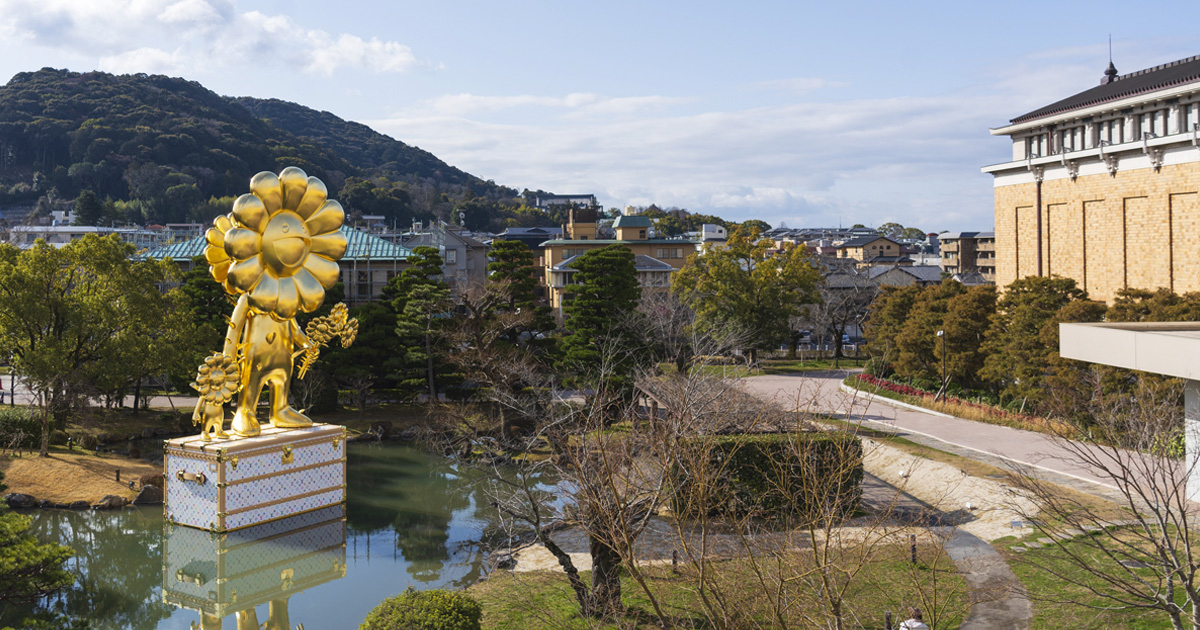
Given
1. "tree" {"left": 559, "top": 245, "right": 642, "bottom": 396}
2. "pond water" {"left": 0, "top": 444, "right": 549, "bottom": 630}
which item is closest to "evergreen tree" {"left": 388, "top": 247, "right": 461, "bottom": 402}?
"tree" {"left": 559, "top": 245, "right": 642, "bottom": 396}

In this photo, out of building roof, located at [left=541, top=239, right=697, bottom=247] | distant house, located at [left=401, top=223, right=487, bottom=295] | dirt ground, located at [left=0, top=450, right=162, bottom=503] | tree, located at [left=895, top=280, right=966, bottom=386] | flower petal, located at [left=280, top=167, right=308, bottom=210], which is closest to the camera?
flower petal, located at [left=280, top=167, right=308, bottom=210]

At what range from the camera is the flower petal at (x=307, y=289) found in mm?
17141

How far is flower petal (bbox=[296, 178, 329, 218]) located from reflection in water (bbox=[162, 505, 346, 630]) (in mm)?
5851

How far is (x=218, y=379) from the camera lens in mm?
16344

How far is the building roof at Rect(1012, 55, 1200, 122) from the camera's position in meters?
29.1

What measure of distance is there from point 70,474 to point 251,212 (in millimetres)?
8409

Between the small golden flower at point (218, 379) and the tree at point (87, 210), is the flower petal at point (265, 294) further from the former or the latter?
the tree at point (87, 210)

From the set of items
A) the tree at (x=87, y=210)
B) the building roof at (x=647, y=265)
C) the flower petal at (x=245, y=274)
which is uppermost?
the tree at (x=87, y=210)

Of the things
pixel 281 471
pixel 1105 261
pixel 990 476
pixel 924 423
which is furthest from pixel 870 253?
pixel 281 471

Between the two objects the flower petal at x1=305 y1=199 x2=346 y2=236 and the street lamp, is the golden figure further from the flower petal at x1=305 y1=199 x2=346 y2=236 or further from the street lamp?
the street lamp

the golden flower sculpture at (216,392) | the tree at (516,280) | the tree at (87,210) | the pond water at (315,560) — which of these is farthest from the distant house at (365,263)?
the tree at (87,210)

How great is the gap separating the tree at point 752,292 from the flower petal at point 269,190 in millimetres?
22179

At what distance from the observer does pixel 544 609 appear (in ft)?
37.5

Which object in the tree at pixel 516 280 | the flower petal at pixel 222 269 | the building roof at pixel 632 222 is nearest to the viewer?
the flower petal at pixel 222 269
